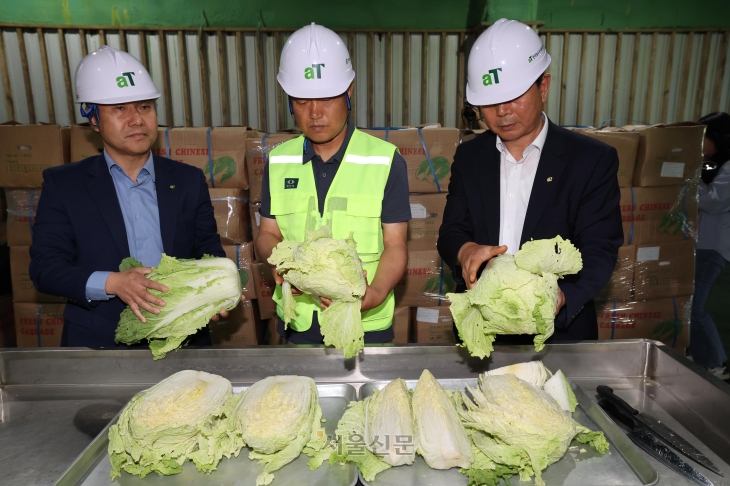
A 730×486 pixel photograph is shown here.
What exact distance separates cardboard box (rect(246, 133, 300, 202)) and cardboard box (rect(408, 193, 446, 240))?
1344mm

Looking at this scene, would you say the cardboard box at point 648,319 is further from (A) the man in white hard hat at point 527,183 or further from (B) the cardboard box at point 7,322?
(B) the cardboard box at point 7,322

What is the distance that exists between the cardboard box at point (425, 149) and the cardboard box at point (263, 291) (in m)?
1.68

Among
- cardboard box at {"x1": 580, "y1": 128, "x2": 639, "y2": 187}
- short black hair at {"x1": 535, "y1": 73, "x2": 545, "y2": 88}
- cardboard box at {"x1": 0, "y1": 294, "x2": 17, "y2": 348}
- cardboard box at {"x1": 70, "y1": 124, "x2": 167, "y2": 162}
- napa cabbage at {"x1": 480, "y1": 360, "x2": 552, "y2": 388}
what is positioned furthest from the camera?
cardboard box at {"x1": 0, "y1": 294, "x2": 17, "y2": 348}

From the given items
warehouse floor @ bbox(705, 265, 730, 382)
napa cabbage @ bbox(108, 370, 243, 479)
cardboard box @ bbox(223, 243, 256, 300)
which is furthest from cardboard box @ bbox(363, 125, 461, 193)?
warehouse floor @ bbox(705, 265, 730, 382)

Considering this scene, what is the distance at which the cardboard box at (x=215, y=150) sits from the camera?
14.8 ft

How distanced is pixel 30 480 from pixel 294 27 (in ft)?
22.9

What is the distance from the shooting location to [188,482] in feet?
5.16

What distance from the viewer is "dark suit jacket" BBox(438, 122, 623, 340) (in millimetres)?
2277

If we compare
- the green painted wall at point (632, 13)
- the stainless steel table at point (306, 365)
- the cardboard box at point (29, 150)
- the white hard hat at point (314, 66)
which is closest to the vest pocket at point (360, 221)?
the white hard hat at point (314, 66)

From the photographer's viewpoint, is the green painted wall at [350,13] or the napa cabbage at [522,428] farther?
the green painted wall at [350,13]

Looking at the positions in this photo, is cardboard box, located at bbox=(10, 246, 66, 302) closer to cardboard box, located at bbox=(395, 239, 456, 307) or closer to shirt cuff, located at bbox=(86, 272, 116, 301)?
shirt cuff, located at bbox=(86, 272, 116, 301)

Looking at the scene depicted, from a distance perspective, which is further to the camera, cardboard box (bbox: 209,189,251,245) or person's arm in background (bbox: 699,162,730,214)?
person's arm in background (bbox: 699,162,730,214)

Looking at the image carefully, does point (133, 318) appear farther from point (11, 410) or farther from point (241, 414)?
point (241, 414)

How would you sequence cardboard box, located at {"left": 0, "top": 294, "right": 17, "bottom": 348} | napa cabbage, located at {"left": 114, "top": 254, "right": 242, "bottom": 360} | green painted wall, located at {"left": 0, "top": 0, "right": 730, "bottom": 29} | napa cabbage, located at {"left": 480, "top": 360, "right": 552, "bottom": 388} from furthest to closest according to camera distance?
green painted wall, located at {"left": 0, "top": 0, "right": 730, "bottom": 29}
cardboard box, located at {"left": 0, "top": 294, "right": 17, "bottom": 348}
napa cabbage, located at {"left": 114, "top": 254, "right": 242, "bottom": 360}
napa cabbage, located at {"left": 480, "top": 360, "right": 552, "bottom": 388}
